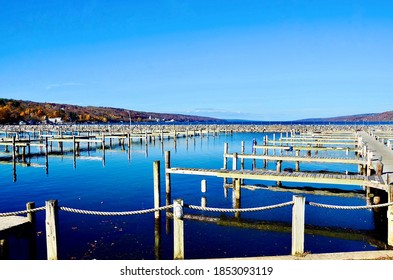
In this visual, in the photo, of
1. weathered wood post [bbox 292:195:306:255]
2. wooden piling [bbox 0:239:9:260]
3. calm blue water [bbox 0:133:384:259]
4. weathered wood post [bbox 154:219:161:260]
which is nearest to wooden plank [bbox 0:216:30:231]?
wooden piling [bbox 0:239:9:260]

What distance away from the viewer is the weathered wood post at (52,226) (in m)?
7.06

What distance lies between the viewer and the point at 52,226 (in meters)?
7.14

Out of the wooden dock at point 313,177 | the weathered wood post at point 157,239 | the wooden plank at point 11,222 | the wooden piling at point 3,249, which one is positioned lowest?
the weathered wood post at point 157,239

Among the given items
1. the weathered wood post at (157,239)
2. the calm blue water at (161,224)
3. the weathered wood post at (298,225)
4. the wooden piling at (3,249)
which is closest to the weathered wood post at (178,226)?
the weathered wood post at (298,225)

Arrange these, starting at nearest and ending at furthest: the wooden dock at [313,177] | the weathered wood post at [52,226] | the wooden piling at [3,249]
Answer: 1. the weathered wood post at [52,226]
2. the wooden piling at [3,249]
3. the wooden dock at [313,177]

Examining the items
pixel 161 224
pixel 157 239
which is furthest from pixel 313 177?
pixel 157 239

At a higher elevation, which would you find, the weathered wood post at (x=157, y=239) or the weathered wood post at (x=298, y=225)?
the weathered wood post at (x=298, y=225)

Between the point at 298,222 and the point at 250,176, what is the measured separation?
26.5 feet

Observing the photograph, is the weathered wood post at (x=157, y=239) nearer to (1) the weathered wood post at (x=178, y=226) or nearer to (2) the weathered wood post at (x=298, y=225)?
(1) the weathered wood post at (x=178, y=226)

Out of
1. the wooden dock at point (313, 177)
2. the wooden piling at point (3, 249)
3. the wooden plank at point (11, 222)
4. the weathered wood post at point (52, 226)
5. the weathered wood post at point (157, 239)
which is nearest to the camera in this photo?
the weathered wood post at point (52, 226)

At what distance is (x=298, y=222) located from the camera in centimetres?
717

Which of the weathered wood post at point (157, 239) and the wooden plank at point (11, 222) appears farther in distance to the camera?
the weathered wood post at point (157, 239)

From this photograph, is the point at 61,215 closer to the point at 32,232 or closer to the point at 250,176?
the point at 32,232
